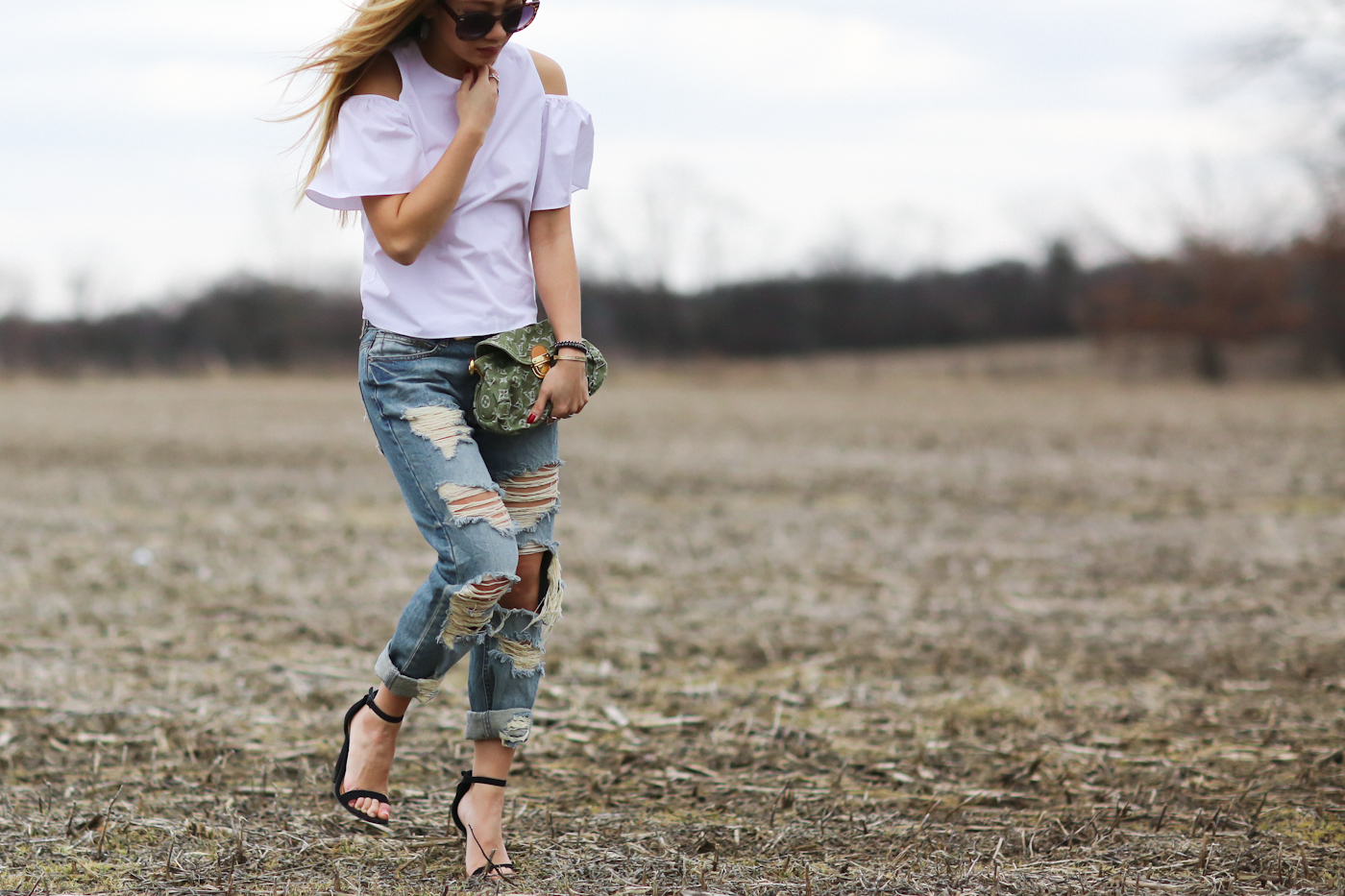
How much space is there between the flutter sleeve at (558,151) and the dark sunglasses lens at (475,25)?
26 centimetres

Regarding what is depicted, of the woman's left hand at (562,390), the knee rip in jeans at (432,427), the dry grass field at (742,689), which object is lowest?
the dry grass field at (742,689)

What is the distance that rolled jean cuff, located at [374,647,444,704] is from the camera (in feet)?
8.84

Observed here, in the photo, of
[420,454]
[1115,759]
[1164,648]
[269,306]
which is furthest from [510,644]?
[269,306]

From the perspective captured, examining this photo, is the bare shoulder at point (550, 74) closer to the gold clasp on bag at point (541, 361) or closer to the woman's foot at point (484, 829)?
the gold clasp on bag at point (541, 361)

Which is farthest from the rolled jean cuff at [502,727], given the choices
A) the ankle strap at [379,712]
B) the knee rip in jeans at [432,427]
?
the knee rip in jeans at [432,427]

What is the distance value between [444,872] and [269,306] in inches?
1965

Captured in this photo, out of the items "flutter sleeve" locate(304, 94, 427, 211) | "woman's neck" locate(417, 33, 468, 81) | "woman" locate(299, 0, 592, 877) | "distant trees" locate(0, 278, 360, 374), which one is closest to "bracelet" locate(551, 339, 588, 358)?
"woman" locate(299, 0, 592, 877)

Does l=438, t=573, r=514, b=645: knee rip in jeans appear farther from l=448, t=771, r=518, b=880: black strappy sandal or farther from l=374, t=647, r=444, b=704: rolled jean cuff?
l=448, t=771, r=518, b=880: black strappy sandal

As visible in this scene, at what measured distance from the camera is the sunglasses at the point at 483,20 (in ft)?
7.69

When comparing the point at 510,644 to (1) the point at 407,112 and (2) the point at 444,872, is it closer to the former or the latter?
(2) the point at 444,872

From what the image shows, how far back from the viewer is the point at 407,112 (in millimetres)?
2445

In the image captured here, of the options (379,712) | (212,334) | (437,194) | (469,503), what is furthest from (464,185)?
(212,334)

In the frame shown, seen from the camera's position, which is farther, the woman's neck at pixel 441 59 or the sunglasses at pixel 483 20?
the woman's neck at pixel 441 59

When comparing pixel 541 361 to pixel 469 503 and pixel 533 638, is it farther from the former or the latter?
pixel 533 638
